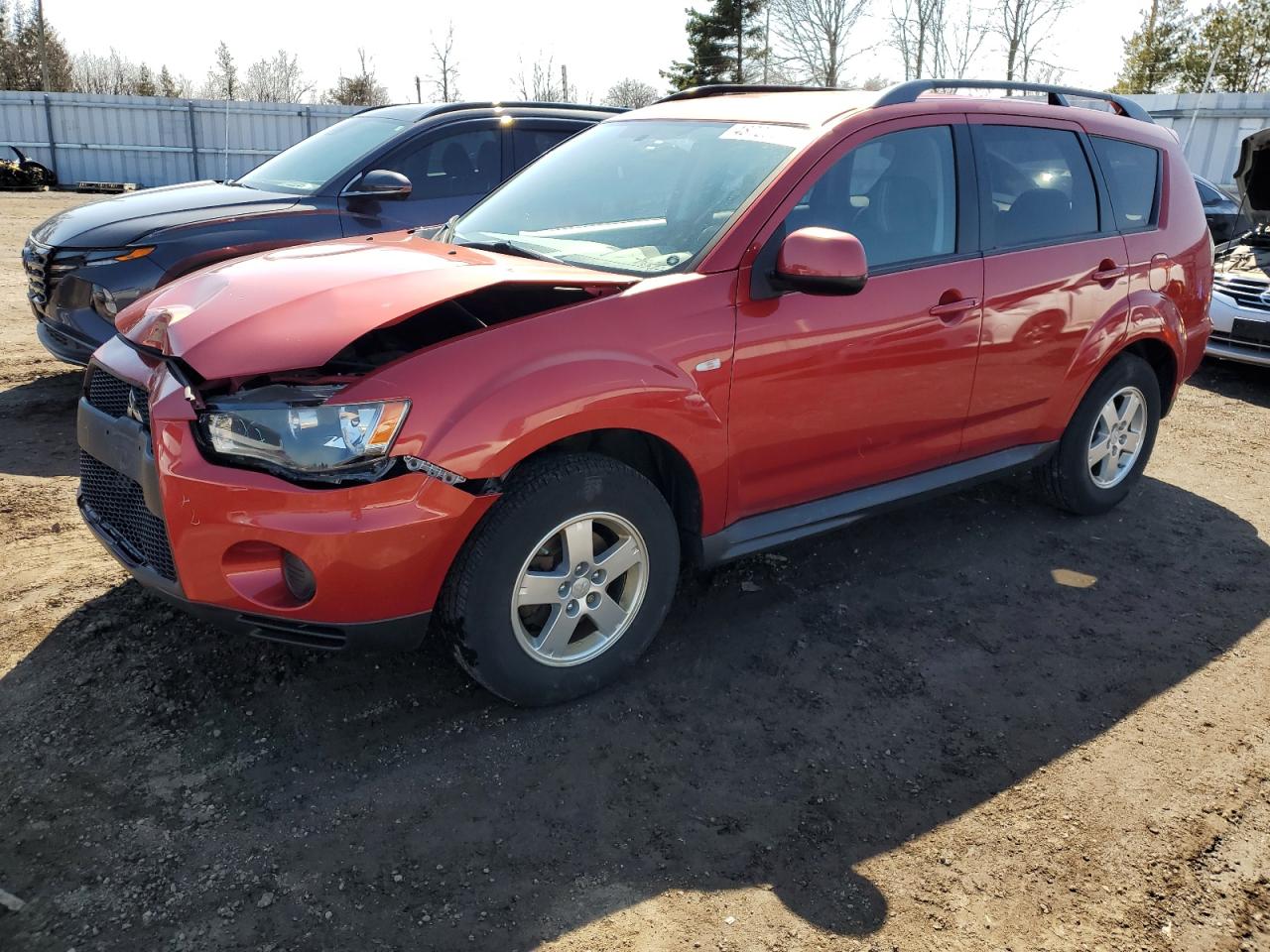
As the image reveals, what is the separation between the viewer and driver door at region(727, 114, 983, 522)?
3.30 m

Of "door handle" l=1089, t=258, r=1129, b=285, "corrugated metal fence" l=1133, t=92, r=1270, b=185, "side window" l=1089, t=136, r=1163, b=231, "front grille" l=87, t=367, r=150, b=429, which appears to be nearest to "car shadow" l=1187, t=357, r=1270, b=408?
"side window" l=1089, t=136, r=1163, b=231

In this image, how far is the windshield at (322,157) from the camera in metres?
6.43

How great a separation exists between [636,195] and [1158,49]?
4177cm

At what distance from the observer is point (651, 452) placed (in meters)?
3.27

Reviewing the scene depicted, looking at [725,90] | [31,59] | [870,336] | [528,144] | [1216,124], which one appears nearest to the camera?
[870,336]

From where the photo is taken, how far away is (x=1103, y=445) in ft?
15.8

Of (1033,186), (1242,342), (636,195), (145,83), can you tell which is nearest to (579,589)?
(636,195)

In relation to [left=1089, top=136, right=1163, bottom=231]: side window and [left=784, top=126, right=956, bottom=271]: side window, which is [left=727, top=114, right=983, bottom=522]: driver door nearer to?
[left=784, top=126, right=956, bottom=271]: side window

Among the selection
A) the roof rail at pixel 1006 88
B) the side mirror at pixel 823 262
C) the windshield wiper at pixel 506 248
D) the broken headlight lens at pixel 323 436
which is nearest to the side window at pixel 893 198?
the roof rail at pixel 1006 88

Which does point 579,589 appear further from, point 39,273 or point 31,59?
point 31,59

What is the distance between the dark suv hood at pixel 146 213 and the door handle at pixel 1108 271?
4562 millimetres

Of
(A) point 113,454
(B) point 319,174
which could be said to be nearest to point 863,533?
(A) point 113,454

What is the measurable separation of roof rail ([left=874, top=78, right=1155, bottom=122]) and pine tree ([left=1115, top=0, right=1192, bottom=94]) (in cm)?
3724

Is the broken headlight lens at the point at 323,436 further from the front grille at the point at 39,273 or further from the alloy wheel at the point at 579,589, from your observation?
the front grille at the point at 39,273
